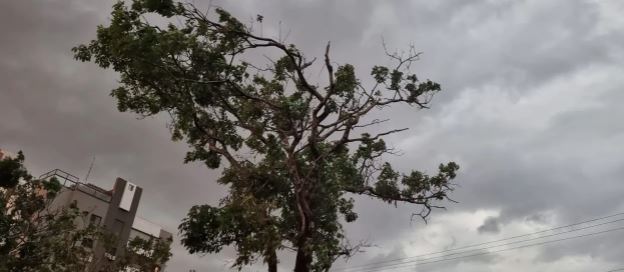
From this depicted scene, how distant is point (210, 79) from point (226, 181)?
9.77 feet

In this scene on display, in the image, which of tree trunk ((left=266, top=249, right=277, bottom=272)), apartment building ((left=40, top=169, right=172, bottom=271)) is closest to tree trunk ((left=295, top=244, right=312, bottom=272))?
tree trunk ((left=266, top=249, right=277, bottom=272))

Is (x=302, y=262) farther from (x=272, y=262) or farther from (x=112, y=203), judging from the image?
(x=112, y=203)

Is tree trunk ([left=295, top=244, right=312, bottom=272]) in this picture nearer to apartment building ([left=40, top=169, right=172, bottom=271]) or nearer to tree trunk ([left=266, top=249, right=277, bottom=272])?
tree trunk ([left=266, top=249, right=277, bottom=272])

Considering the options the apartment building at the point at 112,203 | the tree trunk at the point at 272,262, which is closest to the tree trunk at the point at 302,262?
the tree trunk at the point at 272,262

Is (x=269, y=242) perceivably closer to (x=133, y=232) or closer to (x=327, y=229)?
(x=327, y=229)

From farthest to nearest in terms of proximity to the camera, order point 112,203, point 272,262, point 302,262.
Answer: point 112,203, point 272,262, point 302,262

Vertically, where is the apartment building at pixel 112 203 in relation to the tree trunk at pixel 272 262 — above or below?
above

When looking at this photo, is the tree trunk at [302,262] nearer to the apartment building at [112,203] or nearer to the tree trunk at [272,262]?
the tree trunk at [272,262]

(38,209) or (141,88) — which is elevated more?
(141,88)

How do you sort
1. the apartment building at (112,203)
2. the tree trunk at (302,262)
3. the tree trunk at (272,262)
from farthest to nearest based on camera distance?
the apartment building at (112,203), the tree trunk at (272,262), the tree trunk at (302,262)

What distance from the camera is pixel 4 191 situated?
1770 cm

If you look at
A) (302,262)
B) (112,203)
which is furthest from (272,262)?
(112,203)

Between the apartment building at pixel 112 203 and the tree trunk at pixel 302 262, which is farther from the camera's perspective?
the apartment building at pixel 112 203

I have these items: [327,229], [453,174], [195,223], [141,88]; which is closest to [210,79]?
[141,88]
